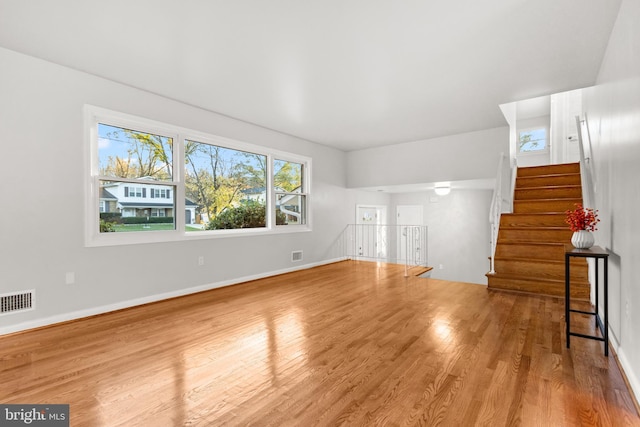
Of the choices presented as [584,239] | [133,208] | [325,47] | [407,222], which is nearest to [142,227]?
[133,208]

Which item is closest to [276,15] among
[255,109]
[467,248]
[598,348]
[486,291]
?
[255,109]

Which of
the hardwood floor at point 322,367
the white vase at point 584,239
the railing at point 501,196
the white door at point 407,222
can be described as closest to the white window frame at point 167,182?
the hardwood floor at point 322,367

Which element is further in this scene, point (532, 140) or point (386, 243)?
point (386, 243)

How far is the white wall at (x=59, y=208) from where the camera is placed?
2945 millimetres

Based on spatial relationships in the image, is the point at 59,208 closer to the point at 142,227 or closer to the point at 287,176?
the point at 142,227

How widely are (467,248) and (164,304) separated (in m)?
7.46

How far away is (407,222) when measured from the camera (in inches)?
372

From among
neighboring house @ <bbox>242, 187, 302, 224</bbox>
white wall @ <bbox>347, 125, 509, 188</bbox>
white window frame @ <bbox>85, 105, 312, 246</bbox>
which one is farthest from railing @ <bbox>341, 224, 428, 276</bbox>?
white window frame @ <bbox>85, 105, 312, 246</bbox>

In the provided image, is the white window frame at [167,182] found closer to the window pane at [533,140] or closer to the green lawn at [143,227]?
the green lawn at [143,227]

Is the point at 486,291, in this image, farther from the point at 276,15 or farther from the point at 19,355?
the point at 19,355

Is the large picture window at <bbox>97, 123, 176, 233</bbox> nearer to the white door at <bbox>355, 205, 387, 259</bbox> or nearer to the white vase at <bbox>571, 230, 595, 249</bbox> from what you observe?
the white vase at <bbox>571, 230, 595, 249</bbox>

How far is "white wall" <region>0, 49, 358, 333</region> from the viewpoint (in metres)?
2.95

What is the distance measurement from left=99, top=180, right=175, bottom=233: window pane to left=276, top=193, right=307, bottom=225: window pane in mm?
2100

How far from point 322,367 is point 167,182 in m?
3.24
